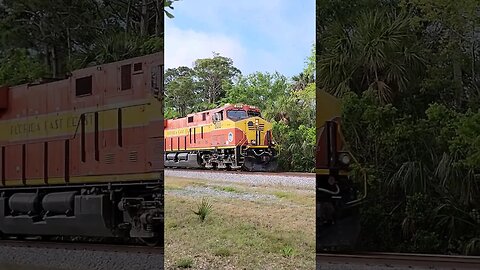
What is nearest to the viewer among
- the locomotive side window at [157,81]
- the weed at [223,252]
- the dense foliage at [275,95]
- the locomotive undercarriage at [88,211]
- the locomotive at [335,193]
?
the dense foliage at [275,95]

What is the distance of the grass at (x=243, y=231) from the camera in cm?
467

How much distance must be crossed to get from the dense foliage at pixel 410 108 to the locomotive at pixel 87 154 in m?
1.80

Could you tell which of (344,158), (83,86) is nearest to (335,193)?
(344,158)

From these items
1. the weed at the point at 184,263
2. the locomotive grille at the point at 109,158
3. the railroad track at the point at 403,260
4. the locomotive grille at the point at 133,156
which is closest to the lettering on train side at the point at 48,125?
the locomotive grille at the point at 109,158

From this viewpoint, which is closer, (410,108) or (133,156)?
(410,108)

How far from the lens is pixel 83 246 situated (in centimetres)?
596

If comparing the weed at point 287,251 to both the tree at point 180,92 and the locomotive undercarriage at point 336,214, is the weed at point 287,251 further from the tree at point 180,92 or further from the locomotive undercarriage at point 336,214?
the tree at point 180,92

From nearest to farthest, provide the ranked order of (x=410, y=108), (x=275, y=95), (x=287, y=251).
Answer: (x=287, y=251), (x=275, y=95), (x=410, y=108)

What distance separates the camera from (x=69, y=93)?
6035 mm

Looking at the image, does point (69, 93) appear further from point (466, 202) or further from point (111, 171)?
point (466, 202)

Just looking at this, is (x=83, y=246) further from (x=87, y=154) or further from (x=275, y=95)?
(x=275, y=95)

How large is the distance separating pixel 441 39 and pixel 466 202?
1.53 metres

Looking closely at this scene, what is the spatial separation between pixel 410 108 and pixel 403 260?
140 cm

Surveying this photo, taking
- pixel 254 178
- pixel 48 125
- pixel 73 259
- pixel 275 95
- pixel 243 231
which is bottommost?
pixel 73 259
